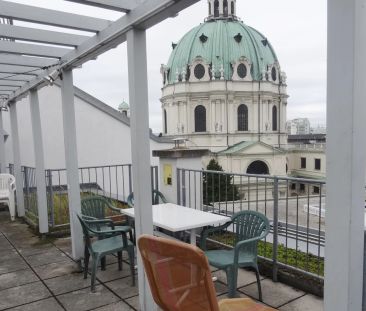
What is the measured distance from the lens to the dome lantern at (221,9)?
168ft

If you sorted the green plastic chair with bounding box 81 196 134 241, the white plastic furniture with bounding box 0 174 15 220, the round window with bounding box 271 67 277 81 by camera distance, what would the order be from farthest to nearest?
the round window with bounding box 271 67 277 81 < the white plastic furniture with bounding box 0 174 15 220 < the green plastic chair with bounding box 81 196 134 241

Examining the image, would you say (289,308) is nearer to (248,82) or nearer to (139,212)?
(139,212)

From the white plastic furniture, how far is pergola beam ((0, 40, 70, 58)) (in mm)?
4486

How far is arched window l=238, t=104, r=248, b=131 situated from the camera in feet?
156

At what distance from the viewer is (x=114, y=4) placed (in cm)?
250

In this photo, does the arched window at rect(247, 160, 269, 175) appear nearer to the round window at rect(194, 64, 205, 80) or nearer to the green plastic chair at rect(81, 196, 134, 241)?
the round window at rect(194, 64, 205, 80)

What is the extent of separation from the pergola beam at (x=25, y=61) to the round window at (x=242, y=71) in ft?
149

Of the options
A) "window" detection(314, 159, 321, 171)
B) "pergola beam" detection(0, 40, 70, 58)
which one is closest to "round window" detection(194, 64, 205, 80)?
"window" detection(314, 159, 321, 171)

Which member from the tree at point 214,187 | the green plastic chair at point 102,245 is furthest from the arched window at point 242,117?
the green plastic chair at point 102,245

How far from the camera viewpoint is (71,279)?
383 cm

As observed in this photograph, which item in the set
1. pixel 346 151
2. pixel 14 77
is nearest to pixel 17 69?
pixel 14 77

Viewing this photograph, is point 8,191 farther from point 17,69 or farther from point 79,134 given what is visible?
point 79,134

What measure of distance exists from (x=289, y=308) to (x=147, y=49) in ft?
8.95

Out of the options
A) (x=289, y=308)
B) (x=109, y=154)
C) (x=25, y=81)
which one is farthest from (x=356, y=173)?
(x=109, y=154)
